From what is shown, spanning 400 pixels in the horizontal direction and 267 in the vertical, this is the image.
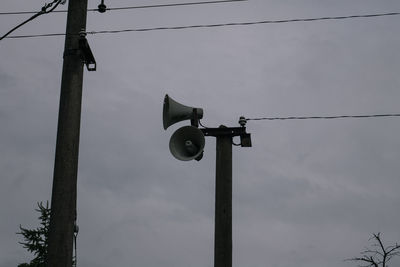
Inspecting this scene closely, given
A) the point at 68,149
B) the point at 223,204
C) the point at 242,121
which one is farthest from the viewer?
the point at 242,121

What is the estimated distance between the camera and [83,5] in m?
5.85

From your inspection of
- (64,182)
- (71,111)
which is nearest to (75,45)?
(71,111)

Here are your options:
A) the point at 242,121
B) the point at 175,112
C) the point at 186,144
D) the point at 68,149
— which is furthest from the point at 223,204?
the point at 68,149

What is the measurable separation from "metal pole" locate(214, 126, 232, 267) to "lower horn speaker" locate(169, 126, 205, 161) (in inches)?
9.8

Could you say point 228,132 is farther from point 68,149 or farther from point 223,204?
point 68,149

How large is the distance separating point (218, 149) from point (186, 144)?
40 centimetres

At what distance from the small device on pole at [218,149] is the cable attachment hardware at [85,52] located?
5.08 feet

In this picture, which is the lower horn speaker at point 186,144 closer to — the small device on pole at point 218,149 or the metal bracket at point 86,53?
the small device on pole at point 218,149

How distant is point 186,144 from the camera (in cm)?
696

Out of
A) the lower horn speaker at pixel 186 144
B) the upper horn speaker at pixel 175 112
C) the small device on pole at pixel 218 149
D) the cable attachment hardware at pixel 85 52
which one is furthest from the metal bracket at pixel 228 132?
the cable attachment hardware at pixel 85 52

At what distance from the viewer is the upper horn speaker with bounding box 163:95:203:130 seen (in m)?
7.15

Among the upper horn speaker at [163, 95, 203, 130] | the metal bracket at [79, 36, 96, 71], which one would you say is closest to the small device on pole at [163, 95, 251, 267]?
the upper horn speaker at [163, 95, 203, 130]

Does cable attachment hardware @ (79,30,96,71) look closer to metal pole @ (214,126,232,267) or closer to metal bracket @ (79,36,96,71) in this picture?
metal bracket @ (79,36,96,71)

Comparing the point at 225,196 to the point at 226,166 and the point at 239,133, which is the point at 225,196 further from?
the point at 239,133
